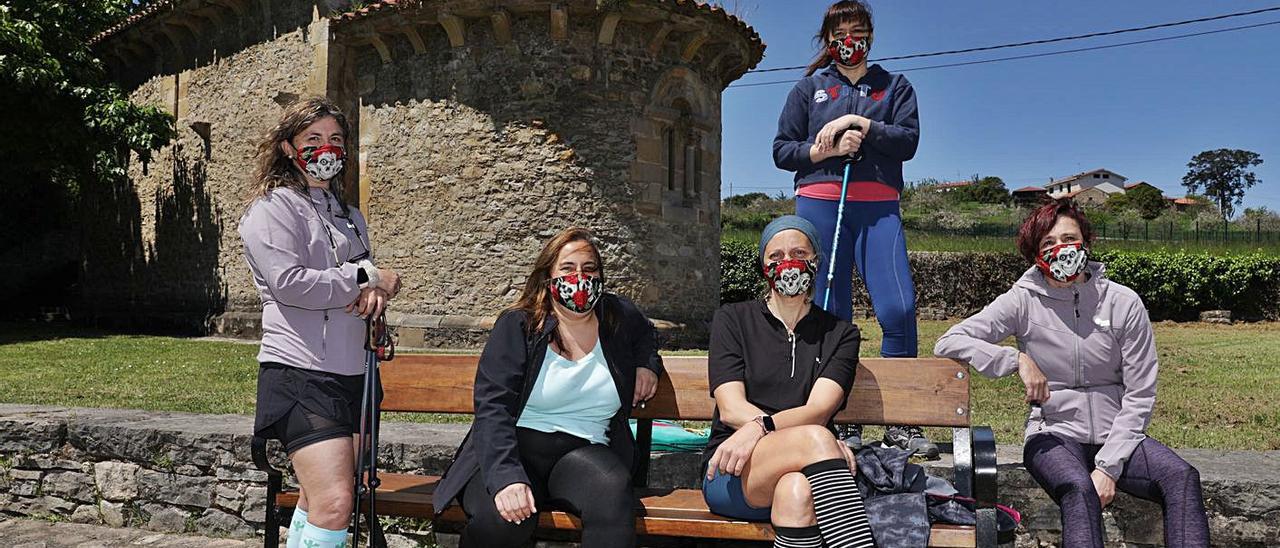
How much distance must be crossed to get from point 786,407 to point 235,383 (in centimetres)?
688

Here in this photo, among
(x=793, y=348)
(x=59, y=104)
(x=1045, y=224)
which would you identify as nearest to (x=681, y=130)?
(x=1045, y=224)

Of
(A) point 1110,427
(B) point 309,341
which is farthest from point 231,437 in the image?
(A) point 1110,427

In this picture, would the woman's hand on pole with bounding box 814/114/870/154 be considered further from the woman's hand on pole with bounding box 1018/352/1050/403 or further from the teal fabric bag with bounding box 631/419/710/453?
the teal fabric bag with bounding box 631/419/710/453

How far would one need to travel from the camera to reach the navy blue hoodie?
3.89m

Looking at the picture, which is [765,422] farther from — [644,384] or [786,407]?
[644,384]

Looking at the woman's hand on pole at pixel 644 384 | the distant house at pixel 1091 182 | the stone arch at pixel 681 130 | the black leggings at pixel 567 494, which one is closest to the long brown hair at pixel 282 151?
the black leggings at pixel 567 494

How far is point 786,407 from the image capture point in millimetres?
3096

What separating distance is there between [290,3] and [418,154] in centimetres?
344

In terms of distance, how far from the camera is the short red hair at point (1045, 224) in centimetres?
320

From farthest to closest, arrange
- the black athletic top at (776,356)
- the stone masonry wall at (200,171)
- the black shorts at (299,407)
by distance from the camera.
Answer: the stone masonry wall at (200,171) < the black athletic top at (776,356) < the black shorts at (299,407)

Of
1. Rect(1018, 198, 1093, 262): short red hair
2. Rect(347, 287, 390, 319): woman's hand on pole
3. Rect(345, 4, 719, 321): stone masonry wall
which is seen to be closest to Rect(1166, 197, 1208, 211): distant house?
Rect(345, 4, 719, 321): stone masonry wall

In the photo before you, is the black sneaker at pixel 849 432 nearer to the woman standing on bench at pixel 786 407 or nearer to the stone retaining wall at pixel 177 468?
the stone retaining wall at pixel 177 468

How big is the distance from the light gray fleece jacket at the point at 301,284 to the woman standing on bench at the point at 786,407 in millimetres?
1216

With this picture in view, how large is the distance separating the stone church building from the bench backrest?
8.27m
